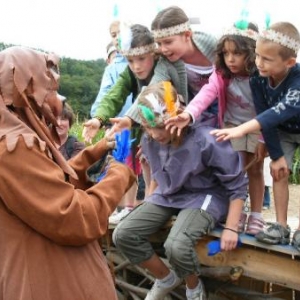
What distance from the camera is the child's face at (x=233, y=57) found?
3010mm

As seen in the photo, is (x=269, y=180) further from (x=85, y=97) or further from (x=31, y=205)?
(x=85, y=97)

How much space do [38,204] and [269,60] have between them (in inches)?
59.4

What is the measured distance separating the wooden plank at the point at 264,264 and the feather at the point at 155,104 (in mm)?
853

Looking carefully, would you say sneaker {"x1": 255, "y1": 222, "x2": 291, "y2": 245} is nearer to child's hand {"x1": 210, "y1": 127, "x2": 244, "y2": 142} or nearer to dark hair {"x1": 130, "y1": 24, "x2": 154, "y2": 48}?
child's hand {"x1": 210, "y1": 127, "x2": 244, "y2": 142}

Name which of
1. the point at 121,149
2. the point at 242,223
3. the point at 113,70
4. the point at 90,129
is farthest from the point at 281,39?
the point at 113,70

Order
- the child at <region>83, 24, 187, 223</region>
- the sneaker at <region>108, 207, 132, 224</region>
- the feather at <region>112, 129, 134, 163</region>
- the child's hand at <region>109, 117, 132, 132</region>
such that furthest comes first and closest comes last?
1. the sneaker at <region>108, 207, 132, 224</region>
2. the child at <region>83, 24, 187, 223</region>
3. the child's hand at <region>109, 117, 132, 132</region>
4. the feather at <region>112, 129, 134, 163</region>

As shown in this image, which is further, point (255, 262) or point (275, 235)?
point (255, 262)

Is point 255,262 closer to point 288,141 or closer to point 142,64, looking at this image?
point 288,141

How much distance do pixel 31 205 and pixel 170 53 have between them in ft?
5.83

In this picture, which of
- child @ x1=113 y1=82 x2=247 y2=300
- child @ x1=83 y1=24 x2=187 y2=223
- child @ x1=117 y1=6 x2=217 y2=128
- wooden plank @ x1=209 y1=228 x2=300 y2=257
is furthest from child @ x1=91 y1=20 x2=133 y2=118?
wooden plank @ x1=209 y1=228 x2=300 y2=257

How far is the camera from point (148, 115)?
2.94 meters

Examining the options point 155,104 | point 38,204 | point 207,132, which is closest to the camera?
point 38,204

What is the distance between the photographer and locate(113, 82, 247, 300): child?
294cm

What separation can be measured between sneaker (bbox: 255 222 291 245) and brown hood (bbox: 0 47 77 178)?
128cm
